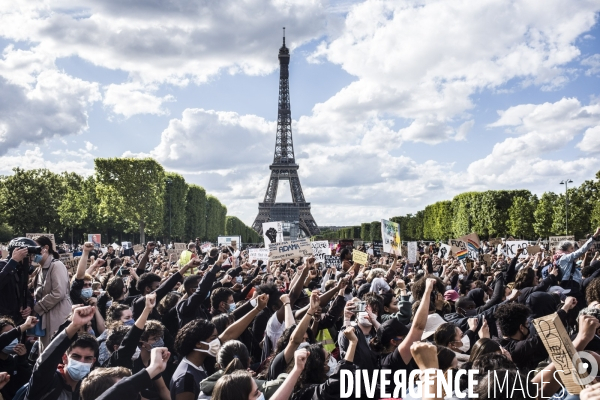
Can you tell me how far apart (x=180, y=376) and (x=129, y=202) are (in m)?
46.9

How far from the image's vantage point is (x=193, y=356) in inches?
178

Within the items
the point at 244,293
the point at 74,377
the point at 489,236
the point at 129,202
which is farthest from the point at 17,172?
the point at 74,377

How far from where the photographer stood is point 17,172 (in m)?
56.9

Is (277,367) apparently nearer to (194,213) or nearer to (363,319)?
(363,319)

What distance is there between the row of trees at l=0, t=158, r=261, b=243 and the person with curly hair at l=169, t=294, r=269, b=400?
1647 inches

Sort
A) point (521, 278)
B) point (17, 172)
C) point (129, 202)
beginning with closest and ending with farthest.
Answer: point (521, 278) < point (129, 202) < point (17, 172)

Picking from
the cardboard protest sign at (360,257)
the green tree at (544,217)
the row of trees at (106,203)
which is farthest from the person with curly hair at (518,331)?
the green tree at (544,217)

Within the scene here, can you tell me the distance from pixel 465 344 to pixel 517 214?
55.3 metres

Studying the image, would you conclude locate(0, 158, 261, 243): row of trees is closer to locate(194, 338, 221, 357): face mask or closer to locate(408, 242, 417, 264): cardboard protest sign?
locate(408, 242, 417, 264): cardboard protest sign

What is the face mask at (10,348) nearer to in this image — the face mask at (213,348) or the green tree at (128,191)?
the face mask at (213,348)

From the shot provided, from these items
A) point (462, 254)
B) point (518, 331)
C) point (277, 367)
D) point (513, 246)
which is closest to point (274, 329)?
point (277, 367)

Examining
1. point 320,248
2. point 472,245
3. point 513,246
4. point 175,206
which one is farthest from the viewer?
point 175,206

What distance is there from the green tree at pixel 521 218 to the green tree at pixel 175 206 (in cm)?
3138

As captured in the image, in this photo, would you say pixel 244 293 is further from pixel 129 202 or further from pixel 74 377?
pixel 129 202
